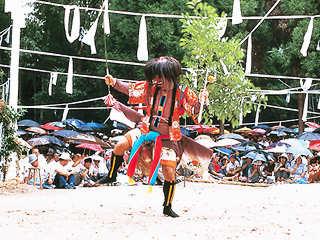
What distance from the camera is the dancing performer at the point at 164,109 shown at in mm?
6148

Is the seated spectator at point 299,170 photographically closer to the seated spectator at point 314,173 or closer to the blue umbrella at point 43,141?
the seated spectator at point 314,173

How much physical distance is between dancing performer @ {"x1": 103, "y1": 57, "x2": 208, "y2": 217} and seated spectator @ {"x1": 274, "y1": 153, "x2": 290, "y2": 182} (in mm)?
6525

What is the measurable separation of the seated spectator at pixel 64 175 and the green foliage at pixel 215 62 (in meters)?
2.81

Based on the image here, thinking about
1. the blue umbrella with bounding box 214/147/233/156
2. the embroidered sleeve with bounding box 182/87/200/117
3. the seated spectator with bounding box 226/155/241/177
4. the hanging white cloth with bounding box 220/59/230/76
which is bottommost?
the seated spectator with bounding box 226/155/241/177

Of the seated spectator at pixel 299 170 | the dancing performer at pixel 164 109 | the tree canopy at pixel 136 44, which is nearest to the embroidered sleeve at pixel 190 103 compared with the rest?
the dancing performer at pixel 164 109

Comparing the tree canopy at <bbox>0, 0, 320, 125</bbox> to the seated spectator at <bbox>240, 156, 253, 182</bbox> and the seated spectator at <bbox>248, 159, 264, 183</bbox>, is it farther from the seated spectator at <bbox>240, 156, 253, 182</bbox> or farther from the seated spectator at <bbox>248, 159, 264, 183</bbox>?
the seated spectator at <bbox>248, 159, 264, 183</bbox>

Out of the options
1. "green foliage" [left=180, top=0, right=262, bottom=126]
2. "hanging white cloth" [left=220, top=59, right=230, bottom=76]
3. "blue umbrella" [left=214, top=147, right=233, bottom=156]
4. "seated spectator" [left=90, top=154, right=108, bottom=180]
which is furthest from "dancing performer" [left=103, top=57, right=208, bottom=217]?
"blue umbrella" [left=214, top=147, right=233, bottom=156]

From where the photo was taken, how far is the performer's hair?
6145 millimetres

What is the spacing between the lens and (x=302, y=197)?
24.9 ft

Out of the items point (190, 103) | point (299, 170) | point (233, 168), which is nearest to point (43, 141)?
point (233, 168)

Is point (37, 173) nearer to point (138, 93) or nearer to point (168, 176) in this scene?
point (138, 93)

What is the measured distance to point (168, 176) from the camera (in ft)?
20.2

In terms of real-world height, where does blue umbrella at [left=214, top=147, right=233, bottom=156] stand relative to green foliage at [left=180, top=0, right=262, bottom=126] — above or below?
below

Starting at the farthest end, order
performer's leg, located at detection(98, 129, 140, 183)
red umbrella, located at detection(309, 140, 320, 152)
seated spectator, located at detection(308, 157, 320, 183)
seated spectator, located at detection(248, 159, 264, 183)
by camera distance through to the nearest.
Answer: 1. red umbrella, located at detection(309, 140, 320, 152)
2. seated spectator, located at detection(248, 159, 264, 183)
3. seated spectator, located at detection(308, 157, 320, 183)
4. performer's leg, located at detection(98, 129, 140, 183)
